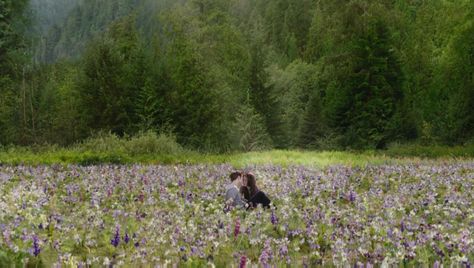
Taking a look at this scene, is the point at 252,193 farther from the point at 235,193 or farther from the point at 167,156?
the point at 167,156

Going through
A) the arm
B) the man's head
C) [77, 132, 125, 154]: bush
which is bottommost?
[77, 132, 125, 154]: bush

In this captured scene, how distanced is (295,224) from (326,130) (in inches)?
1392

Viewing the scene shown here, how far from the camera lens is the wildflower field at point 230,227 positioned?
5406 millimetres

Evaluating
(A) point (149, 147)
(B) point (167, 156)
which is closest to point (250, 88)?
(A) point (149, 147)

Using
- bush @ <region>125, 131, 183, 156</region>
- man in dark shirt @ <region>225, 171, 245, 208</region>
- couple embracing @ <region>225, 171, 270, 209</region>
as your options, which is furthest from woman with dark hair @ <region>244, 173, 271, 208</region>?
bush @ <region>125, 131, 183, 156</region>

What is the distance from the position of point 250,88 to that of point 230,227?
38.0 meters

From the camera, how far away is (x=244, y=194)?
9297mm

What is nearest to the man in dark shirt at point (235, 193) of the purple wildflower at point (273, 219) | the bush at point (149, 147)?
the purple wildflower at point (273, 219)

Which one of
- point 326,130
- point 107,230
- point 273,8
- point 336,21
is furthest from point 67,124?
point 273,8

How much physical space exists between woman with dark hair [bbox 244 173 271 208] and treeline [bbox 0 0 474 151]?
22734 mm

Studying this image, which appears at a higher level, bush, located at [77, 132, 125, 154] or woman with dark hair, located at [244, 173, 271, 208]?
woman with dark hair, located at [244, 173, 271, 208]

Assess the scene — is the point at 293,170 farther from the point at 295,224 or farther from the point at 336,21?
the point at 336,21

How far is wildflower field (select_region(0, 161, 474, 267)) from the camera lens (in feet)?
17.7

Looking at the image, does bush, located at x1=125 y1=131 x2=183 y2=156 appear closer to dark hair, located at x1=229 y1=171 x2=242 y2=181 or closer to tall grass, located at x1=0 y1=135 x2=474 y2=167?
tall grass, located at x1=0 y1=135 x2=474 y2=167
